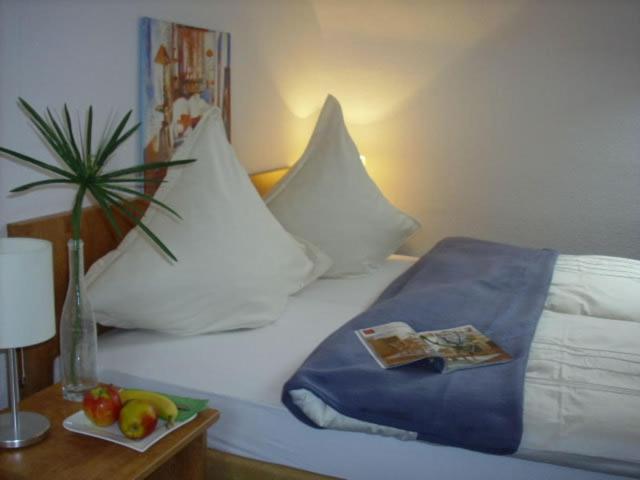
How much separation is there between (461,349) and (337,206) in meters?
1.12

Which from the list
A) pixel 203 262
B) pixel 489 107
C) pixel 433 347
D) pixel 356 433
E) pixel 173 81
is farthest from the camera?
pixel 489 107

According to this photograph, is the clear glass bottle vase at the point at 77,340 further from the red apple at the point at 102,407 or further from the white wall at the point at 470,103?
the white wall at the point at 470,103

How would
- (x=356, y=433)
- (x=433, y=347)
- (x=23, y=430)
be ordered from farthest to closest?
(x=433, y=347) < (x=356, y=433) < (x=23, y=430)

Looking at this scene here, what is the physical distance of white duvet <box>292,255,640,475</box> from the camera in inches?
56.4

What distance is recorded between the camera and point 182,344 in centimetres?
195

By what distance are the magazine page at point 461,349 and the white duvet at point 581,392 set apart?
0.10m

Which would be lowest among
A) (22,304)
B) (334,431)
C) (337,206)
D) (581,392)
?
(334,431)

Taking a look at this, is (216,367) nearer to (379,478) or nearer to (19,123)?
(379,478)

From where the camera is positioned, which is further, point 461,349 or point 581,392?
point 461,349

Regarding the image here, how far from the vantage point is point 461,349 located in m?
1.79

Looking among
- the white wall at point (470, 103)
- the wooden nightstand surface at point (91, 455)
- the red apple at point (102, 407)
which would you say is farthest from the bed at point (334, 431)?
the white wall at point (470, 103)

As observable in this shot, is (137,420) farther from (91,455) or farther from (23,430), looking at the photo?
(23,430)

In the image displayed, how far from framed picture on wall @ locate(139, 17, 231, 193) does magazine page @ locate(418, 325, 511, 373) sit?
1126mm

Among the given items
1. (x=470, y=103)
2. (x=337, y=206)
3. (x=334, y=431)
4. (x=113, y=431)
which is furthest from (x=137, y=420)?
(x=470, y=103)
